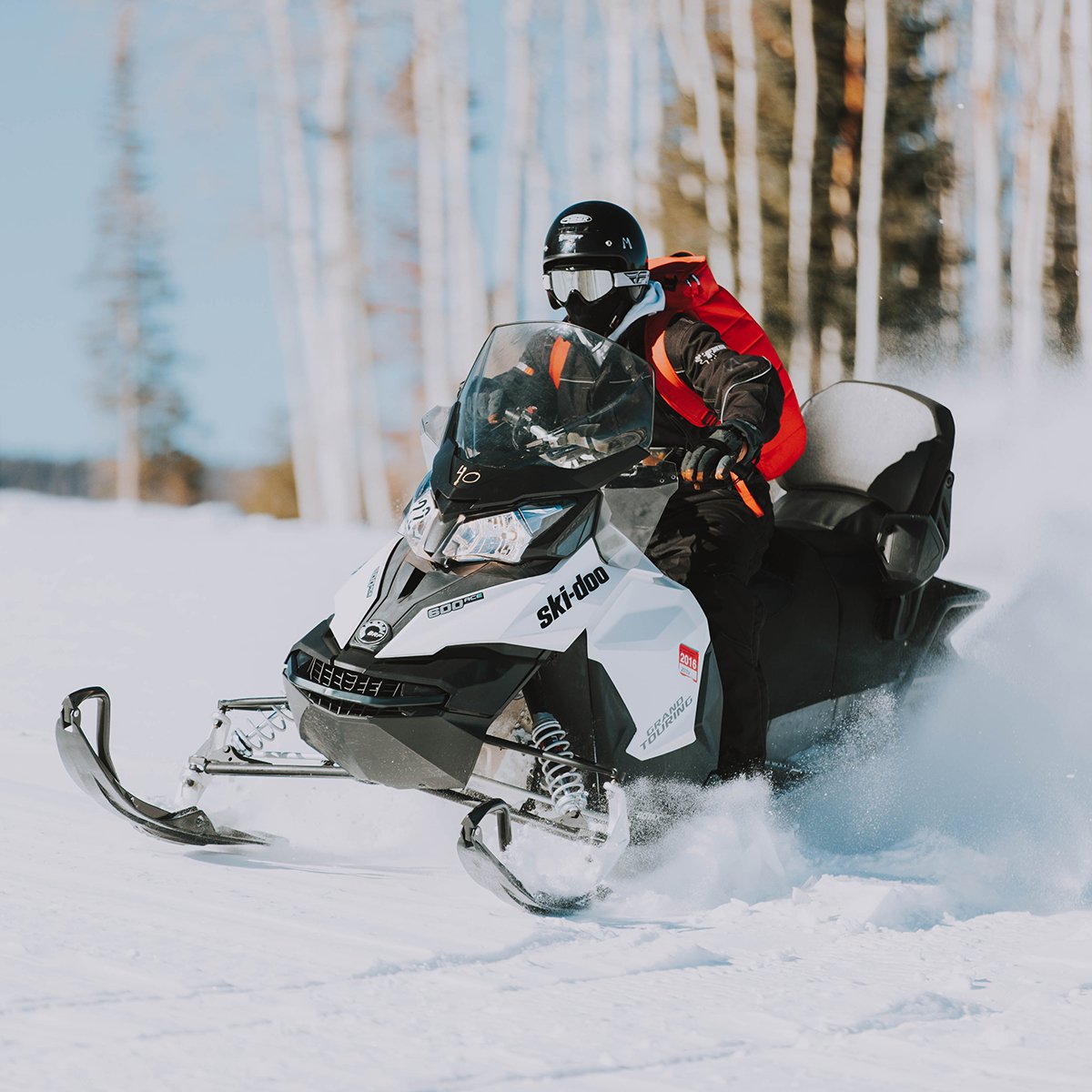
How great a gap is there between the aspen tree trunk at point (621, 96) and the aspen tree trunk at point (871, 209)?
312cm

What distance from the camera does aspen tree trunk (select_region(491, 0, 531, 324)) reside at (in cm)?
1673

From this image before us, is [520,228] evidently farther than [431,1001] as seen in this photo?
Yes

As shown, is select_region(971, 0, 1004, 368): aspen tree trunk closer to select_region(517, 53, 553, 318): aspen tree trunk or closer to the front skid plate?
select_region(517, 53, 553, 318): aspen tree trunk

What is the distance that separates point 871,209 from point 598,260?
1440 cm

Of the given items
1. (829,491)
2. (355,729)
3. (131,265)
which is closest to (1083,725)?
(829,491)

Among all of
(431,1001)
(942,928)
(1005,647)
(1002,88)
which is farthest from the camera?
(1002,88)

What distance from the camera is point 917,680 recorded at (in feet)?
13.9

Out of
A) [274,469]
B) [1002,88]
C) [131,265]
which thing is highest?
[1002,88]

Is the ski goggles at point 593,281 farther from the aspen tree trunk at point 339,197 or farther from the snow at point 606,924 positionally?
the aspen tree trunk at point 339,197

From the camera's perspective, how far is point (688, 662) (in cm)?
325

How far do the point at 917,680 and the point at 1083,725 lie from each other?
585 millimetres

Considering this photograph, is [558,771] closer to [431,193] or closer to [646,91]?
[431,193]

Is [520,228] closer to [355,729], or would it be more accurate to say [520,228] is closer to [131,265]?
[355,729]

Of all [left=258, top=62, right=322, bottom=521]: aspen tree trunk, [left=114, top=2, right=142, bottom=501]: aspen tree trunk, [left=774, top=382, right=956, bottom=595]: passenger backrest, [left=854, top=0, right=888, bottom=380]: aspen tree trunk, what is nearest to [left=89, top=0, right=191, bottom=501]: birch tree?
[left=114, top=2, right=142, bottom=501]: aspen tree trunk
